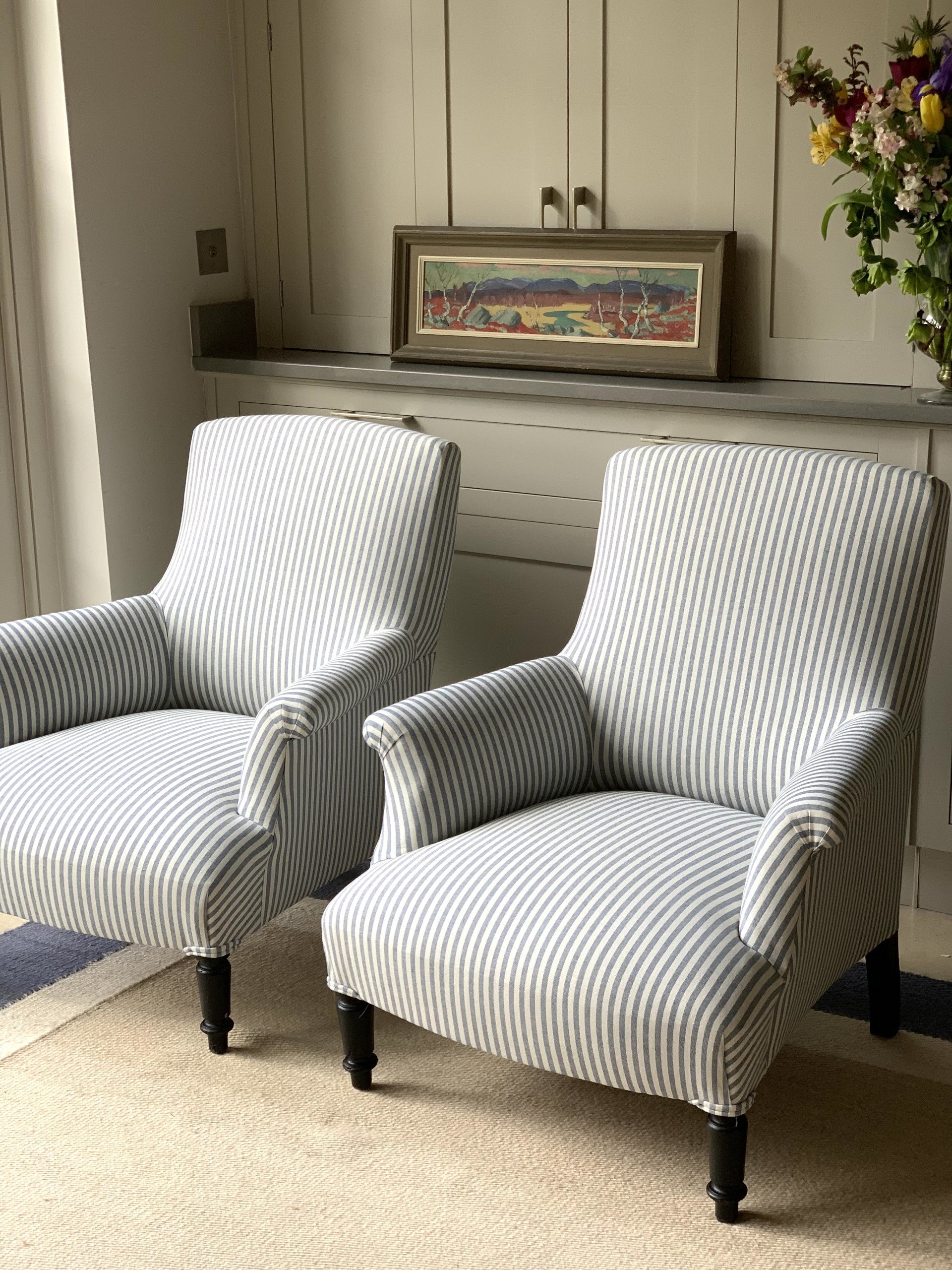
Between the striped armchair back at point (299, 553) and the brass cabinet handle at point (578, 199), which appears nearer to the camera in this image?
the striped armchair back at point (299, 553)

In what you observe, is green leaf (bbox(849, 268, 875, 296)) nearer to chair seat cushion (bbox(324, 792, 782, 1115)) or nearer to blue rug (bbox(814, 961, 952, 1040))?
chair seat cushion (bbox(324, 792, 782, 1115))

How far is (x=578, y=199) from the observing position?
9.60ft

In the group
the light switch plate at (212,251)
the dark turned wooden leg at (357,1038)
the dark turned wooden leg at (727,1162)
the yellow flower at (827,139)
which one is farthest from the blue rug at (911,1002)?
the light switch plate at (212,251)

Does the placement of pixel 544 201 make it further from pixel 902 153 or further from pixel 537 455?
pixel 902 153

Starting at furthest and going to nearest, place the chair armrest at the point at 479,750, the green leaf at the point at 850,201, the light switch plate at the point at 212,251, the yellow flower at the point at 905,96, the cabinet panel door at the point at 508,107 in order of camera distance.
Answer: the light switch plate at the point at 212,251 → the cabinet panel door at the point at 508,107 → the green leaf at the point at 850,201 → the yellow flower at the point at 905,96 → the chair armrest at the point at 479,750

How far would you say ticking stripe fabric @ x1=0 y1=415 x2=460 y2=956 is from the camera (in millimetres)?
2162

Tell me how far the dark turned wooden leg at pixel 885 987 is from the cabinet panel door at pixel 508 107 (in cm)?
160

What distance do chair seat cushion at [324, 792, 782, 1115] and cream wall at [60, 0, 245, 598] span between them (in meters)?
1.57

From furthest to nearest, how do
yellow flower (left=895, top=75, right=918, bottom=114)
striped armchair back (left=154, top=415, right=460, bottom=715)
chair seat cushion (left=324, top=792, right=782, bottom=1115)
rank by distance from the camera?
striped armchair back (left=154, top=415, right=460, bottom=715)
yellow flower (left=895, top=75, right=918, bottom=114)
chair seat cushion (left=324, top=792, right=782, bottom=1115)

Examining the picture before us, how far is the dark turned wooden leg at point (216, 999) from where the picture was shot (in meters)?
2.20

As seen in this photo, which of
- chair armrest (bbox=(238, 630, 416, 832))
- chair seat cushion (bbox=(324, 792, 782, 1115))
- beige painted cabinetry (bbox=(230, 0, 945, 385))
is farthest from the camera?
beige painted cabinetry (bbox=(230, 0, 945, 385))

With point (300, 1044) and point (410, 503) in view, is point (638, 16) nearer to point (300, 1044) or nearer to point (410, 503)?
point (410, 503)

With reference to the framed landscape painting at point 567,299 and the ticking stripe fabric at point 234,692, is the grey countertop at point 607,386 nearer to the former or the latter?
the framed landscape painting at point 567,299

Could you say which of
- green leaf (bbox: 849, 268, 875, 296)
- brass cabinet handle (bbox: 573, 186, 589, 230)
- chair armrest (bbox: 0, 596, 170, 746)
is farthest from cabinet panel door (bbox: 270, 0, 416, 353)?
green leaf (bbox: 849, 268, 875, 296)
